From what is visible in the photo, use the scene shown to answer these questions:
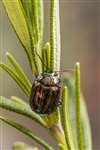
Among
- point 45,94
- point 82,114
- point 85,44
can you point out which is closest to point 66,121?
point 45,94

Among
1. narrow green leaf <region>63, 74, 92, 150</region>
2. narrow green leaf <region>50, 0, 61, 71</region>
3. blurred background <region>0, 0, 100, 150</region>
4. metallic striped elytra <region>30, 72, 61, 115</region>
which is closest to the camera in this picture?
narrow green leaf <region>50, 0, 61, 71</region>

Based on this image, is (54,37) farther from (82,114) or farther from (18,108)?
(82,114)

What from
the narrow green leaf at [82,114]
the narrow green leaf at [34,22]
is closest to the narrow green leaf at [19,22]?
the narrow green leaf at [34,22]

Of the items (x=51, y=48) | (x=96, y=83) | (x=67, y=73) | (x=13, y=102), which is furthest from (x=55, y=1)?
(x=96, y=83)

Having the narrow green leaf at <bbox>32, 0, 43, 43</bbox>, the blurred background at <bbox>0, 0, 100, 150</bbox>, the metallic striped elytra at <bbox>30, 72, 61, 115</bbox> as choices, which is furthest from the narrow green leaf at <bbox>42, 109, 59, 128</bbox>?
the blurred background at <bbox>0, 0, 100, 150</bbox>

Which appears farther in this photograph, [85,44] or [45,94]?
[85,44]

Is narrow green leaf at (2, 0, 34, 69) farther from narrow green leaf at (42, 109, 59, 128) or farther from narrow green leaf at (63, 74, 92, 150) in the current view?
narrow green leaf at (63, 74, 92, 150)
